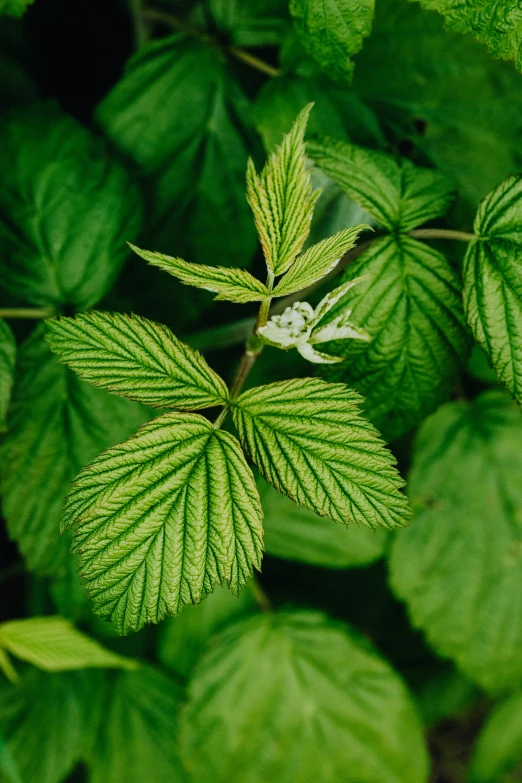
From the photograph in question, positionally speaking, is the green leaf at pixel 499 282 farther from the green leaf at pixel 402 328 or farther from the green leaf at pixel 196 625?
the green leaf at pixel 196 625

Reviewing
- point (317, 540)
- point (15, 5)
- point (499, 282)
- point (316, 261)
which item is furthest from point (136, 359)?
point (317, 540)

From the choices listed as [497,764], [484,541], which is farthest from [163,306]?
[497,764]

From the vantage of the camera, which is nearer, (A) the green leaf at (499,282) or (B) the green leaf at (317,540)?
(A) the green leaf at (499,282)

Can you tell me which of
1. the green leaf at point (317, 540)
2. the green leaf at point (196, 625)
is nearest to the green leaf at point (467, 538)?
the green leaf at point (317, 540)

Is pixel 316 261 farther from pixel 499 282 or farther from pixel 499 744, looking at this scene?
pixel 499 744

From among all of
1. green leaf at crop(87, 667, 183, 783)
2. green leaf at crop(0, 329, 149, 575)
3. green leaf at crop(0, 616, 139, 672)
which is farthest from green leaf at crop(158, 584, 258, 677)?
green leaf at crop(0, 329, 149, 575)

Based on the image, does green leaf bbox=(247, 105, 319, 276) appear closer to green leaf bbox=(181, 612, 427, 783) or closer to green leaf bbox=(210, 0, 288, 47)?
green leaf bbox=(210, 0, 288, 47)
